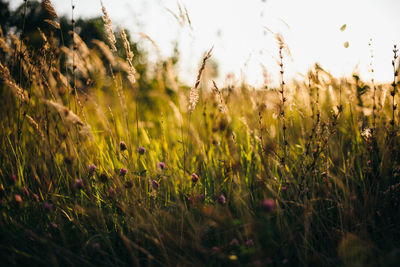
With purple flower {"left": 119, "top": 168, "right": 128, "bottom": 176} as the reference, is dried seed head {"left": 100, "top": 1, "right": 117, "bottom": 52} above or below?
above

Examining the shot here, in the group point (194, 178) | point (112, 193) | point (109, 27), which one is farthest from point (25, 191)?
point (109, 27)

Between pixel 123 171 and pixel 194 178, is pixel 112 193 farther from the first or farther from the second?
pixel 194 178

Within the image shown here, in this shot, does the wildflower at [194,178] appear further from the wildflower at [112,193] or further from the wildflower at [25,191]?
the wildflower at [25,191]

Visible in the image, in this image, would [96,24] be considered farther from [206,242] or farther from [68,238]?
[206,242]

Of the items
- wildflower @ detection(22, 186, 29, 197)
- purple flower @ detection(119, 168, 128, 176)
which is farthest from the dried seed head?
wildflower @ detection(22, 186, 29, 197)

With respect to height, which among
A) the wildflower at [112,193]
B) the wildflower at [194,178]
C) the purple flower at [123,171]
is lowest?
the wildflower at [112,193]

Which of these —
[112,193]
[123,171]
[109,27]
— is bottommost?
[112,193]

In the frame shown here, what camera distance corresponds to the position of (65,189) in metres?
1.54

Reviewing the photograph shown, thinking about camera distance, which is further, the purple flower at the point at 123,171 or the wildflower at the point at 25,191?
the purple flower at the point at 123,171

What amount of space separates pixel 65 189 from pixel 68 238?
0.50 metres

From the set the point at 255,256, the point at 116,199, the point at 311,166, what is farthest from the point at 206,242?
the point at 311,166

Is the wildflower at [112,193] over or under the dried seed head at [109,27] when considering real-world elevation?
under

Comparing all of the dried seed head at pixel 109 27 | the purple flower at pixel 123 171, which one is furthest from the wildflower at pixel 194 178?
the dried seed head at pixel 109 27

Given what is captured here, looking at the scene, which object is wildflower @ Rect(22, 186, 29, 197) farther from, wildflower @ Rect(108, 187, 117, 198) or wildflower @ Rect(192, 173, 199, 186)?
wildflower @ Rect(192, 173, 199, 186)
